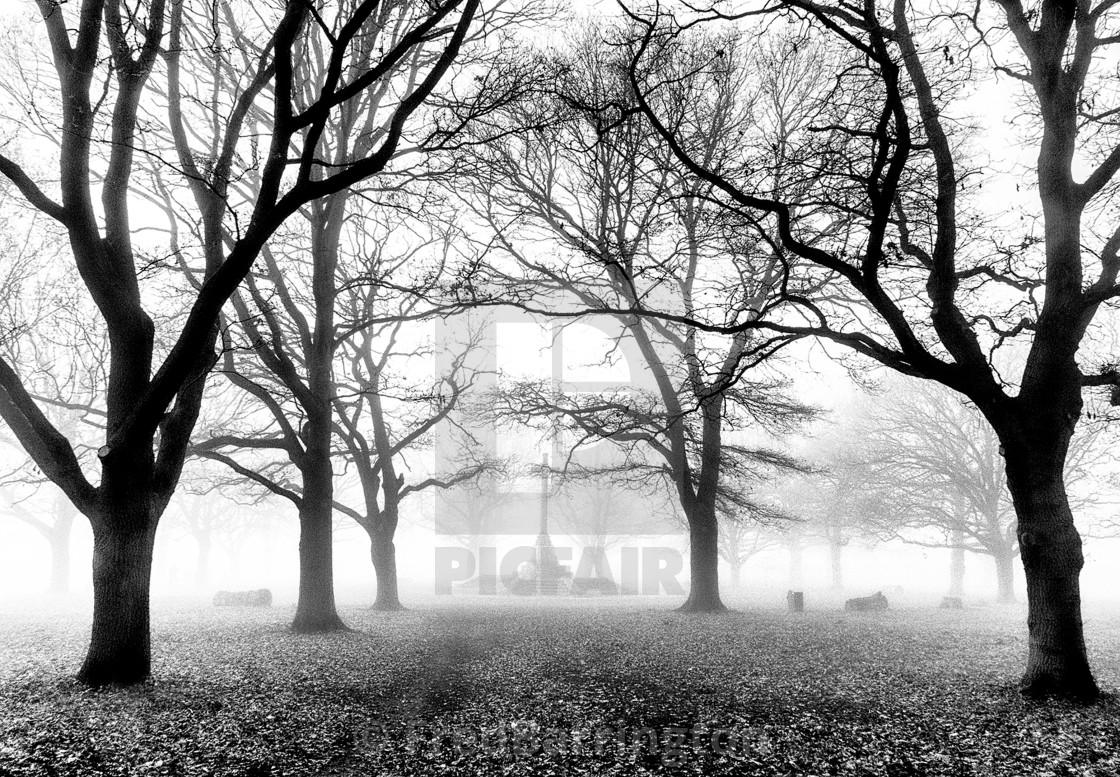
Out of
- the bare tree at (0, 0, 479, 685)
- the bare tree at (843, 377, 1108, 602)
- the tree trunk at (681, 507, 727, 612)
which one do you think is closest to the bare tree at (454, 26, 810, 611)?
the tree trunk at (681, 507, 727, 612)

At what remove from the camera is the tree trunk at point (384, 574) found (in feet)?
61.6

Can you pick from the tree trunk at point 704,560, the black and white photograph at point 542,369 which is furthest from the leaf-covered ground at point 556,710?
the tree trunk at point 704,560

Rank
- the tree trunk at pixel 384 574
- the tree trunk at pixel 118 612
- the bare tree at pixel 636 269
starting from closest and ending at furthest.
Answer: the tree trunk at pixel 118 612, the bare tree at pixel 636 269, the tree trunk at pixel 384 574

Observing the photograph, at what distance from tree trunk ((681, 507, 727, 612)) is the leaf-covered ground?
5.01m

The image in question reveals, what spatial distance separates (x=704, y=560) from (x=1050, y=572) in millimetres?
10168

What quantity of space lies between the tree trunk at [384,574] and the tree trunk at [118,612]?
10777 millimetres

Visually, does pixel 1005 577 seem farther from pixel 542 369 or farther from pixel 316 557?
pixel 316 557

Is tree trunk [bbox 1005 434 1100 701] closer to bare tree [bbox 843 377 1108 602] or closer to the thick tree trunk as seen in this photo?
the thick tree trunk

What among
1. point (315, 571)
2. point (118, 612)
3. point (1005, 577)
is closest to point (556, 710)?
point (118, 612)

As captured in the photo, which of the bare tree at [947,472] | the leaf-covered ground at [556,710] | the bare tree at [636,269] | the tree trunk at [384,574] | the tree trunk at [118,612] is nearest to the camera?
the leaf-covered ground at [556,710]

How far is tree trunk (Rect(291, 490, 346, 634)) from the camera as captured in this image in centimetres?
1291

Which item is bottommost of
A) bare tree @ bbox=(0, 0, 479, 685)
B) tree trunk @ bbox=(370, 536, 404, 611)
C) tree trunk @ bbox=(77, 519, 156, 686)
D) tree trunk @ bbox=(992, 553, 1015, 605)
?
tree trunk @ bbox=(992, 553, 1015, 605)

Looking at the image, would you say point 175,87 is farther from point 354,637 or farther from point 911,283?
point 911,283

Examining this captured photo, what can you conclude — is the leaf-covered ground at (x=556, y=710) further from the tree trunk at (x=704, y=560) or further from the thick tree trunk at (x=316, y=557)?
the tree trunk at (x=704, y=560)
